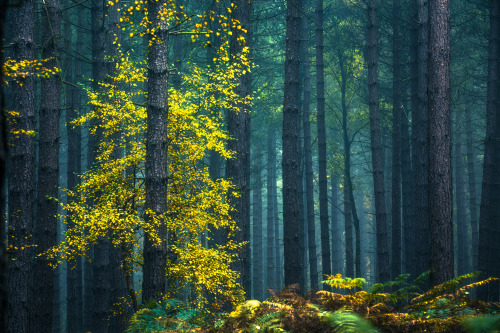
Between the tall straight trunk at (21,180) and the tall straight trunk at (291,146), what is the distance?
19.8 ft

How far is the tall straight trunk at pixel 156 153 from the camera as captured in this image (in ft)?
23.6

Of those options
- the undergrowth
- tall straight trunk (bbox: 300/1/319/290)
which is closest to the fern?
the undergrowth

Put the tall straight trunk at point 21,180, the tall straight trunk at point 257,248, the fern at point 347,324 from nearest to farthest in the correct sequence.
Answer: the fern at point 347,324
the tall straight trunk at point 21,180
the tall straight trunk at point 257,248

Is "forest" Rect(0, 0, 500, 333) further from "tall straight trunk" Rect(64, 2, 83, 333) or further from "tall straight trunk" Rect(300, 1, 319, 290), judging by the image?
"tall straight trunk" Rect(300, 1, 319, 290)

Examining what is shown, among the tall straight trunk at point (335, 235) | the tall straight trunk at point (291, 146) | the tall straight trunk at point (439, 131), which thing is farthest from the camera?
the tall straight trunk at point (335, 235)

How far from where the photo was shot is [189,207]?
8.05m

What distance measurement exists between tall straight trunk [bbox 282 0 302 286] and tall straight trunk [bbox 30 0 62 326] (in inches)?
221

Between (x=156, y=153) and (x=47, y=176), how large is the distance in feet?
10.3

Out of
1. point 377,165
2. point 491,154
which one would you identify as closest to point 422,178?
point 377,165

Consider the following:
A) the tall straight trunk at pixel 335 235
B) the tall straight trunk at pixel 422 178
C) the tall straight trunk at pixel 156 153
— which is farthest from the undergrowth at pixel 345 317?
the tall straight trunk at pixel 335 235

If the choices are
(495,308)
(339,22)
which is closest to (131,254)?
(495,308)

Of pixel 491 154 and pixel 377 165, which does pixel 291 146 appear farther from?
pixel 491 154

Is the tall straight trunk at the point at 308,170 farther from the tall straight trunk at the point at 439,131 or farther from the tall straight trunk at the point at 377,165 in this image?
the tall straight trunk at the point at 439,131

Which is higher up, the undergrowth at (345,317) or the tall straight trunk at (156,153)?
the tall straight trunk at (156,153)
